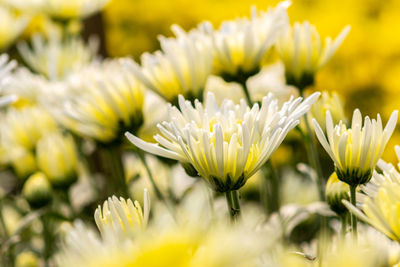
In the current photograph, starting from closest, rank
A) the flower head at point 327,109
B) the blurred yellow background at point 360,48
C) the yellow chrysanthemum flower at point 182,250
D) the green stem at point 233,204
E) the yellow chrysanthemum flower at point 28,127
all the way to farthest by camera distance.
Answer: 1. the yellow chrysanthemum flower at point 182,250
2. the green stem at point 233,204
3. the flower head at point 327,109
4. the yellow chrysanthemum flower at point 28,127
5. the blurred yellow background at point 360,48

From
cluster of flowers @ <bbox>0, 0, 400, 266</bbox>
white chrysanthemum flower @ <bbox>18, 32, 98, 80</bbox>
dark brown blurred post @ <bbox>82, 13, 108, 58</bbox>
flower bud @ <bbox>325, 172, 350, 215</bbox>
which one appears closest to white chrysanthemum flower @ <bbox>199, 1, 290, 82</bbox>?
cluster of flowers @ <bbox>0, 0, 400, 266</bbox>

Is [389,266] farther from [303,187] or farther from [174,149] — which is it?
[303,187]

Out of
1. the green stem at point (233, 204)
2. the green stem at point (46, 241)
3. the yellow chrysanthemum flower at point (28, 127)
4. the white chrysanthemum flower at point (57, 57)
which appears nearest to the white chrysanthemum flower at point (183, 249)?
the green stem at point (233, 204)

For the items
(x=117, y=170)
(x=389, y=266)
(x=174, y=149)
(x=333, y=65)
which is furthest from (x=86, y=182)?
(x=333, y=65)

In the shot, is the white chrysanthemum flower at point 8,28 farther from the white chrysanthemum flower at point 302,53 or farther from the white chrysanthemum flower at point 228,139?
the white chrysanthemum flower at point 228,139

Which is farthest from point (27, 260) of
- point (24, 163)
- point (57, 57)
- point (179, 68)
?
point (179, 68)

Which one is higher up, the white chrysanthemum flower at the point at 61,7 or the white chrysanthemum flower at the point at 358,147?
the white chrysanthemum flower at the point at 61,7
